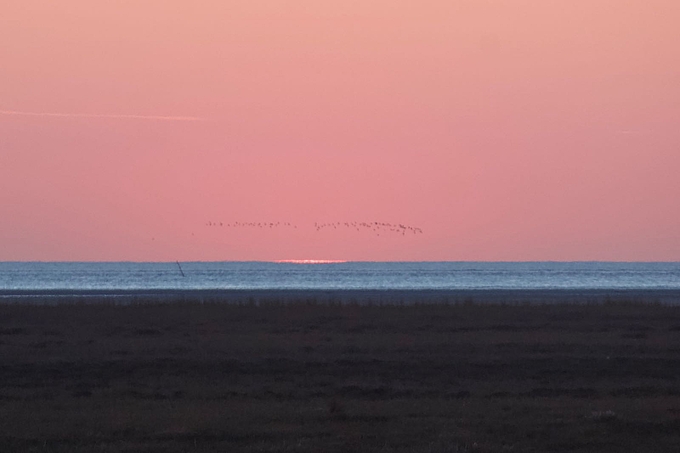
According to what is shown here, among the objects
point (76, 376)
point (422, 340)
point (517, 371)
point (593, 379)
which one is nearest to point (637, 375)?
point (593, 379)

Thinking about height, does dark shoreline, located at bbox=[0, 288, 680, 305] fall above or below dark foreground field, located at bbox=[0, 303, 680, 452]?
below

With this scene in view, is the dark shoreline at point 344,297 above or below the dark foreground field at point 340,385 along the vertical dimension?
below

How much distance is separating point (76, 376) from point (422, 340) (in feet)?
32.2

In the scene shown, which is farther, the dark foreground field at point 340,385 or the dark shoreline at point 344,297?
the dark shoreline at point 344,297

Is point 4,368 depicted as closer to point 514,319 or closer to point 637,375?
point 637,375

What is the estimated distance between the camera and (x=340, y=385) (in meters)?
17.3

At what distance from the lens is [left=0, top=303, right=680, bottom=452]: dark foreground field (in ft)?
41.0

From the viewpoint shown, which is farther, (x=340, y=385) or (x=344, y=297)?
(x=344, y=297)

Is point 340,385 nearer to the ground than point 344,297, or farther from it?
farther from it

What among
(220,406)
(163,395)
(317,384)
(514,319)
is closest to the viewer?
(220,406)

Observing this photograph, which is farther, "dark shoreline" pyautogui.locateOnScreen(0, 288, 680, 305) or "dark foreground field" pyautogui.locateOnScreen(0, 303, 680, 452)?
"dark shoreline" pyautogui.locateOnScreen(0, 288, 680, 305)

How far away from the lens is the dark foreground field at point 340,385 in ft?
41.0

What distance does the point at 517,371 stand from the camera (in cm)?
1916

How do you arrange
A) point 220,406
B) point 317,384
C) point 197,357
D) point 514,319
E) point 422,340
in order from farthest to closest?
point 514,319 → point 422,340 → point 197,357 → point 317,384 → point 220,406
